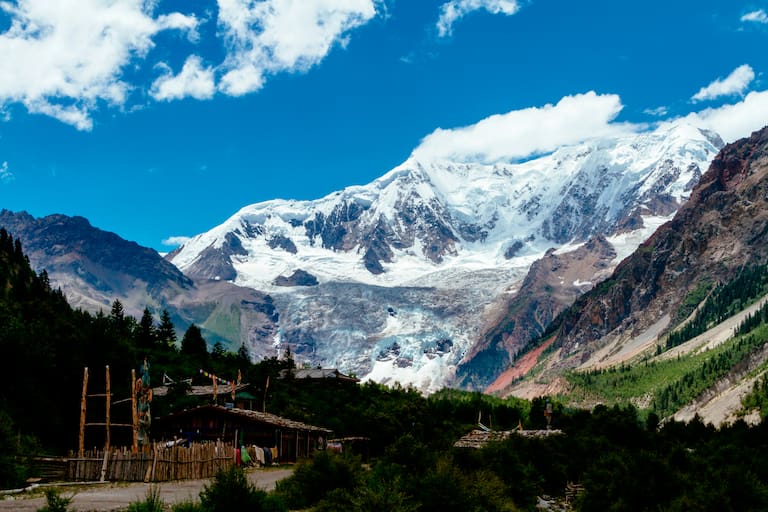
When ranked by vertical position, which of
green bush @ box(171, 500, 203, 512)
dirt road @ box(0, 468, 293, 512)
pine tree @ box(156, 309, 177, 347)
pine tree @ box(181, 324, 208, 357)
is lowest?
dirt road @ box(0, 468, 293, 512)

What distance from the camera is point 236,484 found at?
24.4 m

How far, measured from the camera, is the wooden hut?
59.8m

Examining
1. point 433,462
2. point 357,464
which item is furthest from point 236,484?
point 433,462

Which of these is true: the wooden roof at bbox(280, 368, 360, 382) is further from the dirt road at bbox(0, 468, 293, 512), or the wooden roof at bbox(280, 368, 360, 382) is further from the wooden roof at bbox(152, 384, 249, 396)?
the dirt road at bbox(0, 468, 293, 512)

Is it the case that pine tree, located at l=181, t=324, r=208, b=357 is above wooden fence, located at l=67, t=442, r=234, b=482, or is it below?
above

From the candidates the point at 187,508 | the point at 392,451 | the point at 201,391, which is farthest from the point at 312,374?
the point at 187,508

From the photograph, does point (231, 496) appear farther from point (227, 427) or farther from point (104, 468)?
point (227, 427)

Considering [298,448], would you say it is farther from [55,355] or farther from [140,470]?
[140,470]

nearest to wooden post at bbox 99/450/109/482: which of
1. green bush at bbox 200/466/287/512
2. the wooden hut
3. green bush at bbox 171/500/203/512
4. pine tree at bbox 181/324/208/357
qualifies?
green bush at bbox 200/466/287/512

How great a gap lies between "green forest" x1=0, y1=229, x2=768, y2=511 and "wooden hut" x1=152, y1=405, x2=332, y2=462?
4578mm

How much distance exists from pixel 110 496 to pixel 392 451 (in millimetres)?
11807

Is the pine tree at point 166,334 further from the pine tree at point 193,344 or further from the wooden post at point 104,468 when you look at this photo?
the wooden post at point 104,468

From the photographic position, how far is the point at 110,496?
30656mm

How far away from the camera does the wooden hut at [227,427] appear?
196 feet
